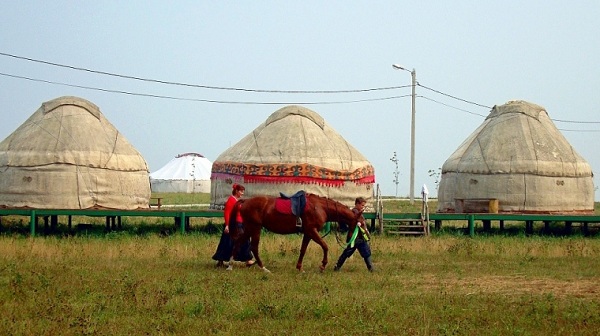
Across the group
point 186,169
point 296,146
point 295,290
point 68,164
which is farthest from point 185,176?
point 295,290

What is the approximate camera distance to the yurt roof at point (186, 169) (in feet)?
210

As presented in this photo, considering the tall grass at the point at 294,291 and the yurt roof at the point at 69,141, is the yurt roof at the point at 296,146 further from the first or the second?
the tall grass at the point at 294,291

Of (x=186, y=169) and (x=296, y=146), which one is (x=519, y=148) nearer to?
(x=296, y=146)

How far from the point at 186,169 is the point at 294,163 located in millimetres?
42875

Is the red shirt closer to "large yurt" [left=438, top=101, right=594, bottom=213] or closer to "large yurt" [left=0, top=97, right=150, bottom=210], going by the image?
"large yurt" [left=0, top=97, right=150, bottom=210]

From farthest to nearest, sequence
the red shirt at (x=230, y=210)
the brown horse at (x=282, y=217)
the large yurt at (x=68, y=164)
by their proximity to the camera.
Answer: the large yurt at (x=68, y=164), the red shirt at (x=230, y=210), the brown horse at (x=282, y=217)

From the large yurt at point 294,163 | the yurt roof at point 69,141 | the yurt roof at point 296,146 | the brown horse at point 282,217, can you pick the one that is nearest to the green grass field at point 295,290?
the brown horse at point 282,217

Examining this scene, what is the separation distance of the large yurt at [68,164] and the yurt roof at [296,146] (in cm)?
257

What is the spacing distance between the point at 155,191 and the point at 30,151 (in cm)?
4200

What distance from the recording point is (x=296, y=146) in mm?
23484

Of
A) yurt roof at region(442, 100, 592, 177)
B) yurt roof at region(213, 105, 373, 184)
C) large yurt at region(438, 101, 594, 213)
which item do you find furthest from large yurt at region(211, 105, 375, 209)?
yurt roof at region(442, 100, 592, 177)

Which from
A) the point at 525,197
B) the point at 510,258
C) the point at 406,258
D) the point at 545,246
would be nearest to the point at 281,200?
the point at 406,258

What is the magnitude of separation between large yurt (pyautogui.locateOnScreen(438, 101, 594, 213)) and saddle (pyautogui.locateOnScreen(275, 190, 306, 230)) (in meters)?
11.3

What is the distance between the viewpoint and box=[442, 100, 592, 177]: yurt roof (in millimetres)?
24453
